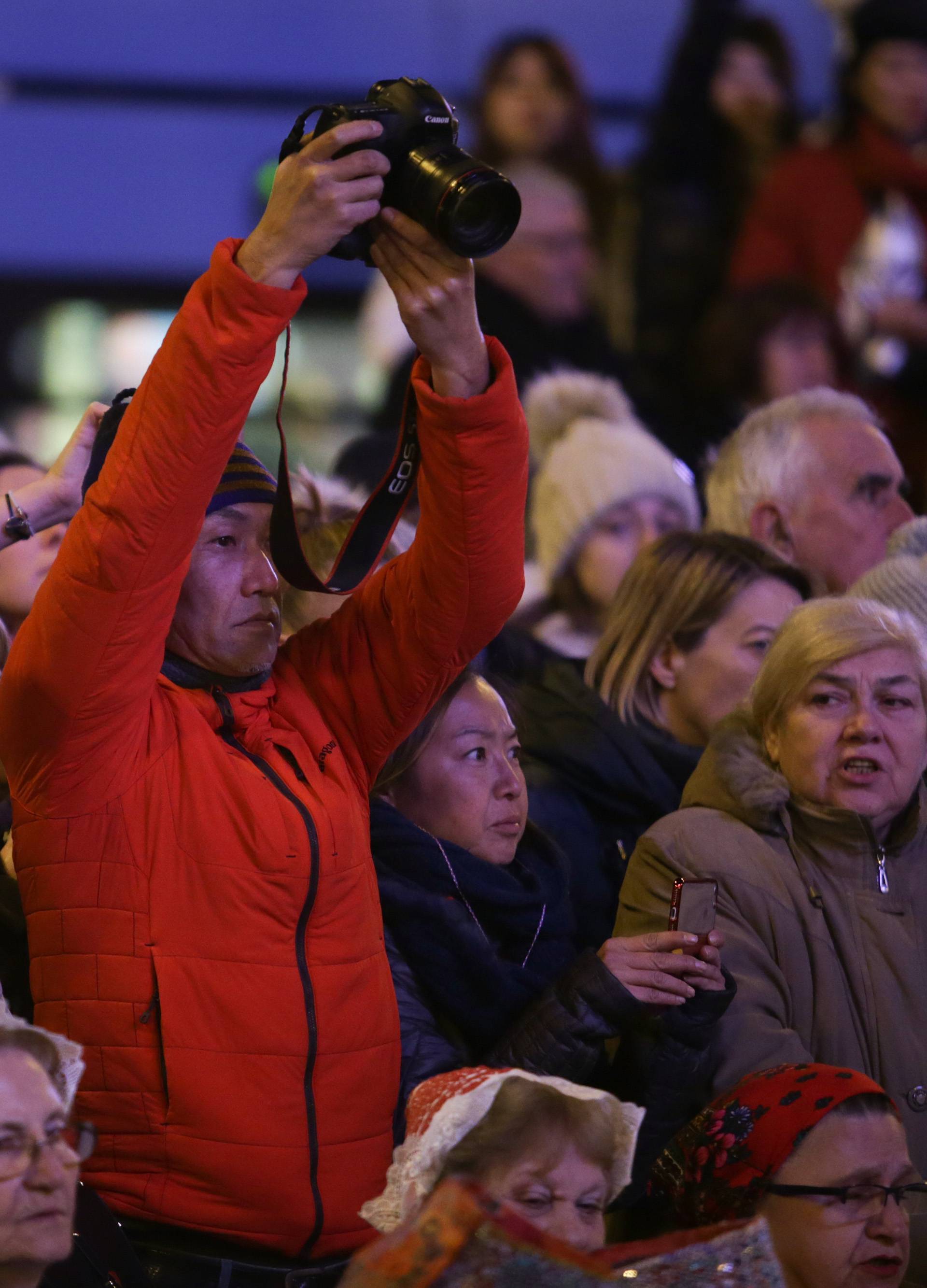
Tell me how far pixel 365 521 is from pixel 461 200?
44 centimetres

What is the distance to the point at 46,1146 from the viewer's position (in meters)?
1.72

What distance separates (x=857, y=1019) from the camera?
2451mm

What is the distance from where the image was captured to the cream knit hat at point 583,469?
384cm

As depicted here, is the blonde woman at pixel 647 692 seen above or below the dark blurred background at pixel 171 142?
below

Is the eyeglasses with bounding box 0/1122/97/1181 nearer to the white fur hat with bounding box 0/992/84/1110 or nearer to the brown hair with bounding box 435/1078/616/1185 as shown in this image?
the white fur hat with bounding box 0/992/84/1110

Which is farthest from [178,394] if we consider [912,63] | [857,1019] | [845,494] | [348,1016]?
[912,63]

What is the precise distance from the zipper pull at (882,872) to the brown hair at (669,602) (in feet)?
2.02

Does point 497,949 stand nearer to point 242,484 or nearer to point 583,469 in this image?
point 242,484

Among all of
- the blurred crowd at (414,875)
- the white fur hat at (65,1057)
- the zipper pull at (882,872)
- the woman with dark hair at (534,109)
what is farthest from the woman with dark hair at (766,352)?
the white fur hat at (65,1057)

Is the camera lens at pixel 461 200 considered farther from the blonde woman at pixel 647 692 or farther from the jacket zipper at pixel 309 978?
the blonde woman at pixel 647 692

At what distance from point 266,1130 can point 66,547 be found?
634 millimetres

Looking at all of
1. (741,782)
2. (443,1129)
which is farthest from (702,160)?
(443,1129)

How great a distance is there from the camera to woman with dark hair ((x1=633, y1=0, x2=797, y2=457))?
5.38 metres

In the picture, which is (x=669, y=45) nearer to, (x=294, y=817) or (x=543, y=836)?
(x=543, y=836)
